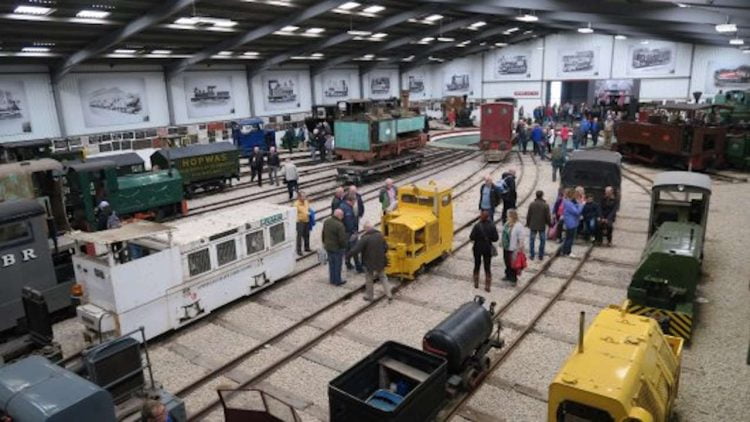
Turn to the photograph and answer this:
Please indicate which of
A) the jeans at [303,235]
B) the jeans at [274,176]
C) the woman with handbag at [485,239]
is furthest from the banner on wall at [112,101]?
the woman with handbag at [485,239]

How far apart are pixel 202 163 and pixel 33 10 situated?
729 cm

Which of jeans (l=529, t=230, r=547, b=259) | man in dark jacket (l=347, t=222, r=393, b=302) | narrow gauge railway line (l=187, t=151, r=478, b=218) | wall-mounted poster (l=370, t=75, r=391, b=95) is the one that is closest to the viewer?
man in dark jacket (l=347, t=222, r=393, b=302)

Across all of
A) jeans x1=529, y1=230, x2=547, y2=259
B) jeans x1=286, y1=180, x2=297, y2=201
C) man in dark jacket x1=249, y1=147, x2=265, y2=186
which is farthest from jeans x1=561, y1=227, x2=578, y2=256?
man in dark jacket x1=249, y1=147, x2=265, y2=186

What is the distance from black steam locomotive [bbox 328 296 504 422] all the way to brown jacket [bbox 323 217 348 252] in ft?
12.9

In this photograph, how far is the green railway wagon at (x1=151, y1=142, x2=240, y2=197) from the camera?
19367 mm

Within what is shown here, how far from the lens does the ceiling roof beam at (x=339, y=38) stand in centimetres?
2481

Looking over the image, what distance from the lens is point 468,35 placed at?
37.0 metres

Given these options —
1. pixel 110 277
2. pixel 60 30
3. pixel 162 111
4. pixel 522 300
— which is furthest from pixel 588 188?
pixel 162 111

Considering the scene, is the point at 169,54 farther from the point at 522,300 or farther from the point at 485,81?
the point at 485,81

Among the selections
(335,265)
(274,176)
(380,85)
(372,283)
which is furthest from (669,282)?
(380,85)

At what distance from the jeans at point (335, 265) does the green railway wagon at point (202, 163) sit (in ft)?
32.5

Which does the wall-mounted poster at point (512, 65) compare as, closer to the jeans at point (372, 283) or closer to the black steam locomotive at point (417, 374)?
the jeans at point (372, 283)

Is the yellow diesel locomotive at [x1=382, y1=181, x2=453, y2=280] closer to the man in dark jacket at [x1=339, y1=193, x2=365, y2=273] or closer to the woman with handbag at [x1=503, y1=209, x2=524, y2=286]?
the man in dark jacket at [x1=339, y1=193, x2=365, y2=273]

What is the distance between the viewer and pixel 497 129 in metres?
27.5
